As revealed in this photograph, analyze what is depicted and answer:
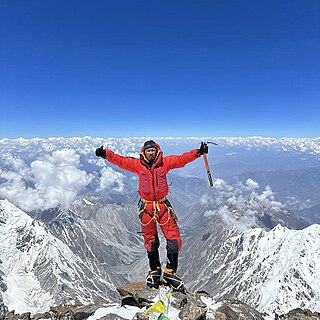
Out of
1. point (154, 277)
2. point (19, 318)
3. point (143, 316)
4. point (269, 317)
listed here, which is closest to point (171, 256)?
point (154, 277)

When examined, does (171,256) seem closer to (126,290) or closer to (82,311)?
(126,290)

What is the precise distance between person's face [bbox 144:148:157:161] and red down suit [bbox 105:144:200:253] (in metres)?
0.16

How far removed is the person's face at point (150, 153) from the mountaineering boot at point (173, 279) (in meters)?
6.21

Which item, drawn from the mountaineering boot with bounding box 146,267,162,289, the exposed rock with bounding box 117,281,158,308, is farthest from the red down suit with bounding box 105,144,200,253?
the exposed rock with bounding box 117,281,158,308

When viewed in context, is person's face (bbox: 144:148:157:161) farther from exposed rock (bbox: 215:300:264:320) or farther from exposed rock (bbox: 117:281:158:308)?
exposed rock (bbox: 215:300:264:320)

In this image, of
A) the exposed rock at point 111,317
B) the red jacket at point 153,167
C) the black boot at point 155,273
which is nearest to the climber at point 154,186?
the red jacket at point 153,167

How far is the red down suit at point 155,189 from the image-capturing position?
14.5 metres

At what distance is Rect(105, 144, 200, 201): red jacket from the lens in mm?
14531

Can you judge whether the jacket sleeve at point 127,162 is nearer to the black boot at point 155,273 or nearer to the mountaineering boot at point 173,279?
the black boot at point 155,273

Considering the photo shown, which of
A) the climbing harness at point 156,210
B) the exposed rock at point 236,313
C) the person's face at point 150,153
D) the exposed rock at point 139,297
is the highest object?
the person's face at point 150,153

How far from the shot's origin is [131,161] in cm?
1487

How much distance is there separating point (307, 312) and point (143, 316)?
12081 millimetres

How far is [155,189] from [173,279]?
16.7 ft

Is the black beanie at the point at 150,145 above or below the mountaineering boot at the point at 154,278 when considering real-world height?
above
